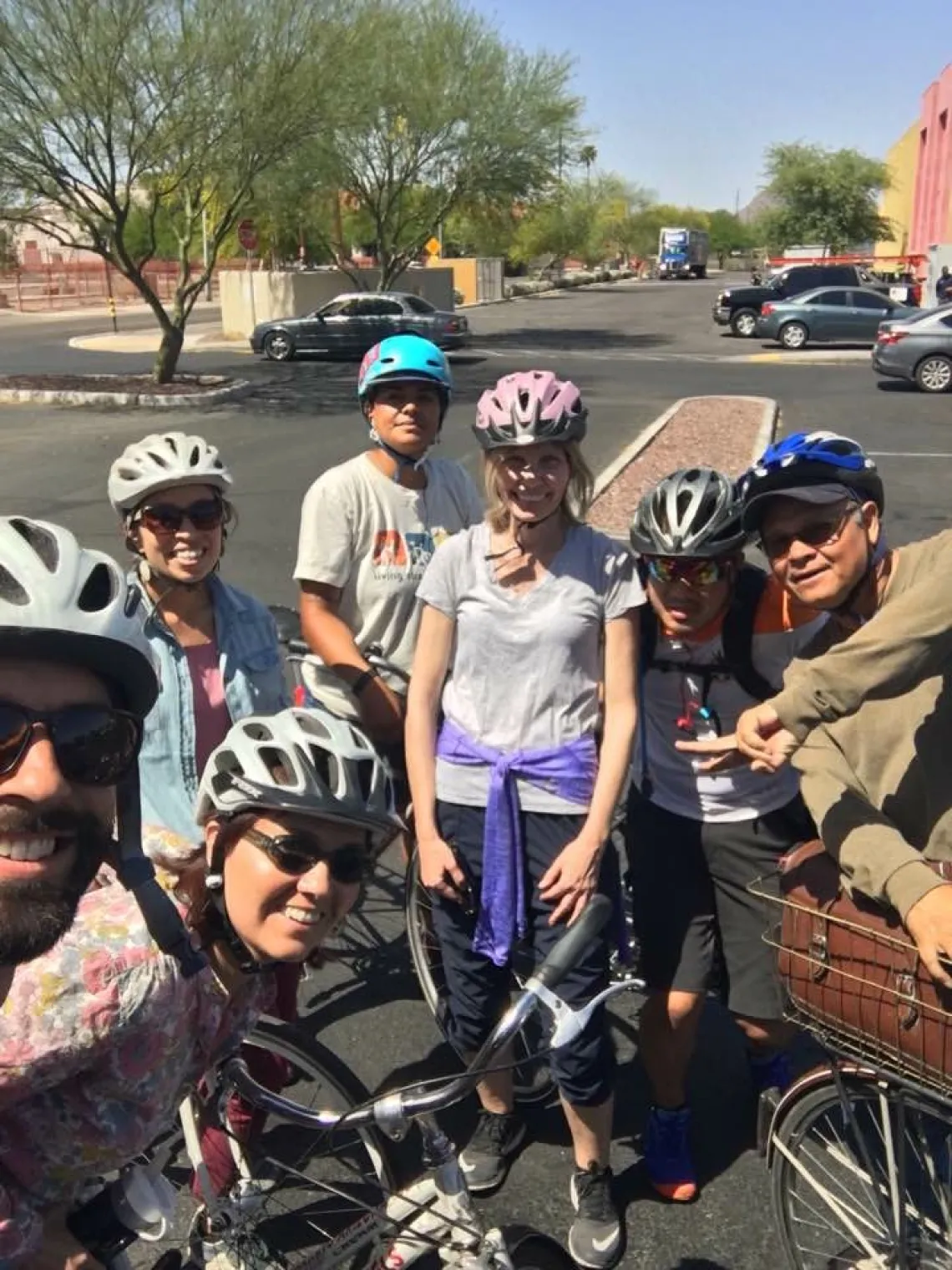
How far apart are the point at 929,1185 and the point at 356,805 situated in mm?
1545

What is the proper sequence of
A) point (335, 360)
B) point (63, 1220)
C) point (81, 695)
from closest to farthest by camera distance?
point (81, 695) < point (63, 1220) < point (335, 360)

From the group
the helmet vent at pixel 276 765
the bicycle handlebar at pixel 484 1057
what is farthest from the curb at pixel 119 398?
the bicycle handlebar at pixel 484 1057

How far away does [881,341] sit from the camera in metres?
20.8

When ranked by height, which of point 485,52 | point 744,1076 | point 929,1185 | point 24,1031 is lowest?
point 744,1076

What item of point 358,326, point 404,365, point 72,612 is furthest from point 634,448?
point 358,326

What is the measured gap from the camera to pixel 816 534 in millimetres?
2369

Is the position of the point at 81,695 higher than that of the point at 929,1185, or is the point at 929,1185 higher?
the point at 81,695

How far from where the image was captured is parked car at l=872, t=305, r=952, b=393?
20234 mm

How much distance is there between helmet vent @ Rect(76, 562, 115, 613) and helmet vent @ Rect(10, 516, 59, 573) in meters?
0.04

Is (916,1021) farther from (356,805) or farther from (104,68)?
(104,68)

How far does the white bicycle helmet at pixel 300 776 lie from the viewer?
1.77 meters

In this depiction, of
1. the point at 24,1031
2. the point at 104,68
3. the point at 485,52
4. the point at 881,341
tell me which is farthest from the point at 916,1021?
the point at 485,52

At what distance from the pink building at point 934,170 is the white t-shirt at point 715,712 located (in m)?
53.2

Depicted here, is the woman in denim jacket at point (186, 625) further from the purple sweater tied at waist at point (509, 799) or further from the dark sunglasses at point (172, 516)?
the purple sweater tied at waist at point (509, 799)
